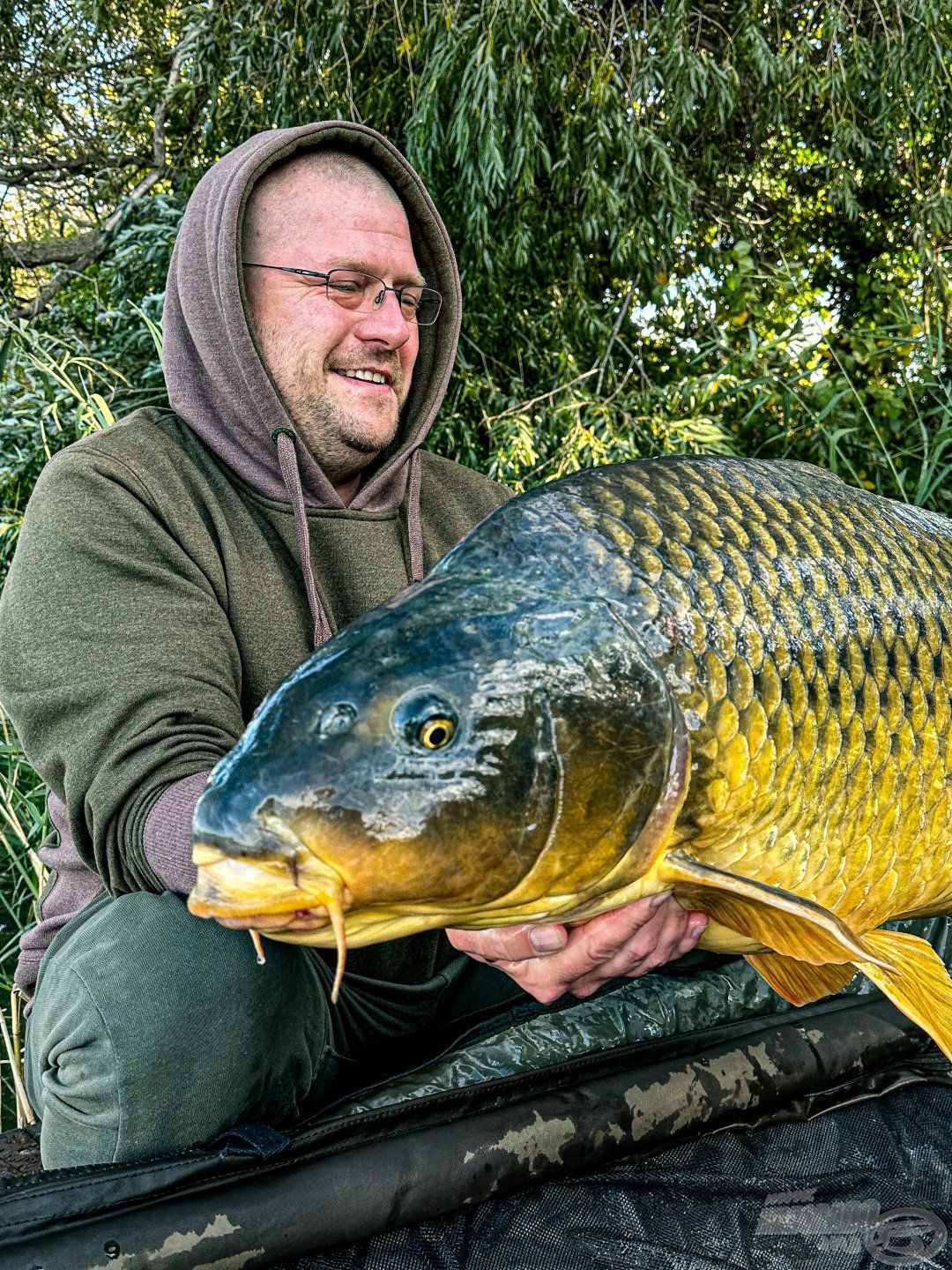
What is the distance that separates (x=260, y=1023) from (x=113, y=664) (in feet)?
1.45

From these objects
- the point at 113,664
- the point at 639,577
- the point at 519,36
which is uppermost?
the point at 519,36

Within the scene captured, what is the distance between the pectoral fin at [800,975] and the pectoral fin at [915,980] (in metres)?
0.06

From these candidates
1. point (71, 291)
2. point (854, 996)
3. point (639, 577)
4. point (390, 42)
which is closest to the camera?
point (639, 577)

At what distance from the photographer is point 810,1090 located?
149cm

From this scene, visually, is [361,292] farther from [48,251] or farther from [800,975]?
[48,251]

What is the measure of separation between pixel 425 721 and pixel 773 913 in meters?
0.38

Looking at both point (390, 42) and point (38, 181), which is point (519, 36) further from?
point (38, 181)

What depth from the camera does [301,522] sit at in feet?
5.71

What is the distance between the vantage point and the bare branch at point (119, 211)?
17.2 ft

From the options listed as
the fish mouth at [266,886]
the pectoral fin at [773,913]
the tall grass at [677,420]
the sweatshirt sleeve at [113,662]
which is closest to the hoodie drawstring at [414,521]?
the sweatshirt sleeve at [113,662]

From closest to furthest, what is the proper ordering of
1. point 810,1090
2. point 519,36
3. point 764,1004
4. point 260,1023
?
1. point 260,1023
2. point 810,1090
3. point 764,1004
4. point 519,36

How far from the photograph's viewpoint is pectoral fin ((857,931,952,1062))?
3.77ft

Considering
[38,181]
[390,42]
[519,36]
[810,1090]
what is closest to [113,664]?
[810,1090]

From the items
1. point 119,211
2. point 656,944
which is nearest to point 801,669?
point 656,944
